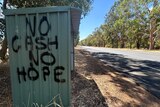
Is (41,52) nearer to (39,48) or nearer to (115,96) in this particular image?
(39,48)

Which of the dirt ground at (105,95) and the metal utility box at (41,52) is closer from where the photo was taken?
the metal utility box at (41,52)

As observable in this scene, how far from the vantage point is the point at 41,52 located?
3510 millimetres

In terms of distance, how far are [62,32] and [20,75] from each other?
1119 millimetres

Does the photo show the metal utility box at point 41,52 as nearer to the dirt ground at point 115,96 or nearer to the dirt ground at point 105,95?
the dirt ground at point 105,95

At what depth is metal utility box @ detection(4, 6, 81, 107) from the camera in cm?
342

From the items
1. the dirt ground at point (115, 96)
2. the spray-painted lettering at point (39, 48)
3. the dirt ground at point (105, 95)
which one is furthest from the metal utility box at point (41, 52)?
the dirt ground at point (115, 96)

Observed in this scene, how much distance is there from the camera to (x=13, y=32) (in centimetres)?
356

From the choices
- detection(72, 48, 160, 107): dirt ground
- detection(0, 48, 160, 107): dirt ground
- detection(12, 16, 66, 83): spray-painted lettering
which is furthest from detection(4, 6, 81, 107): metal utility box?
detection(72, 48, 160, 107): dirt ground

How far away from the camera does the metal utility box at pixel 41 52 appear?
3.42m

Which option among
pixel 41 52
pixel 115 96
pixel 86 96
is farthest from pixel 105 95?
pixel 41 52

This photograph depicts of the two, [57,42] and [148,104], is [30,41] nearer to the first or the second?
[57,42]

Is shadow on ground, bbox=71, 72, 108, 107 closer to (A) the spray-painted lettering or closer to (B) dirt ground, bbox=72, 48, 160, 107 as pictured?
(B) dirt ground, bbox=72, 48, 160, 107

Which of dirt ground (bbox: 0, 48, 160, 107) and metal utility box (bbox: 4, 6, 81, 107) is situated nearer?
metal utility box (bbox: 4, 6, 81, 107)

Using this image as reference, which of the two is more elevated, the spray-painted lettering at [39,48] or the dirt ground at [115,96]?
the spray-painted lettering at [39,48]
